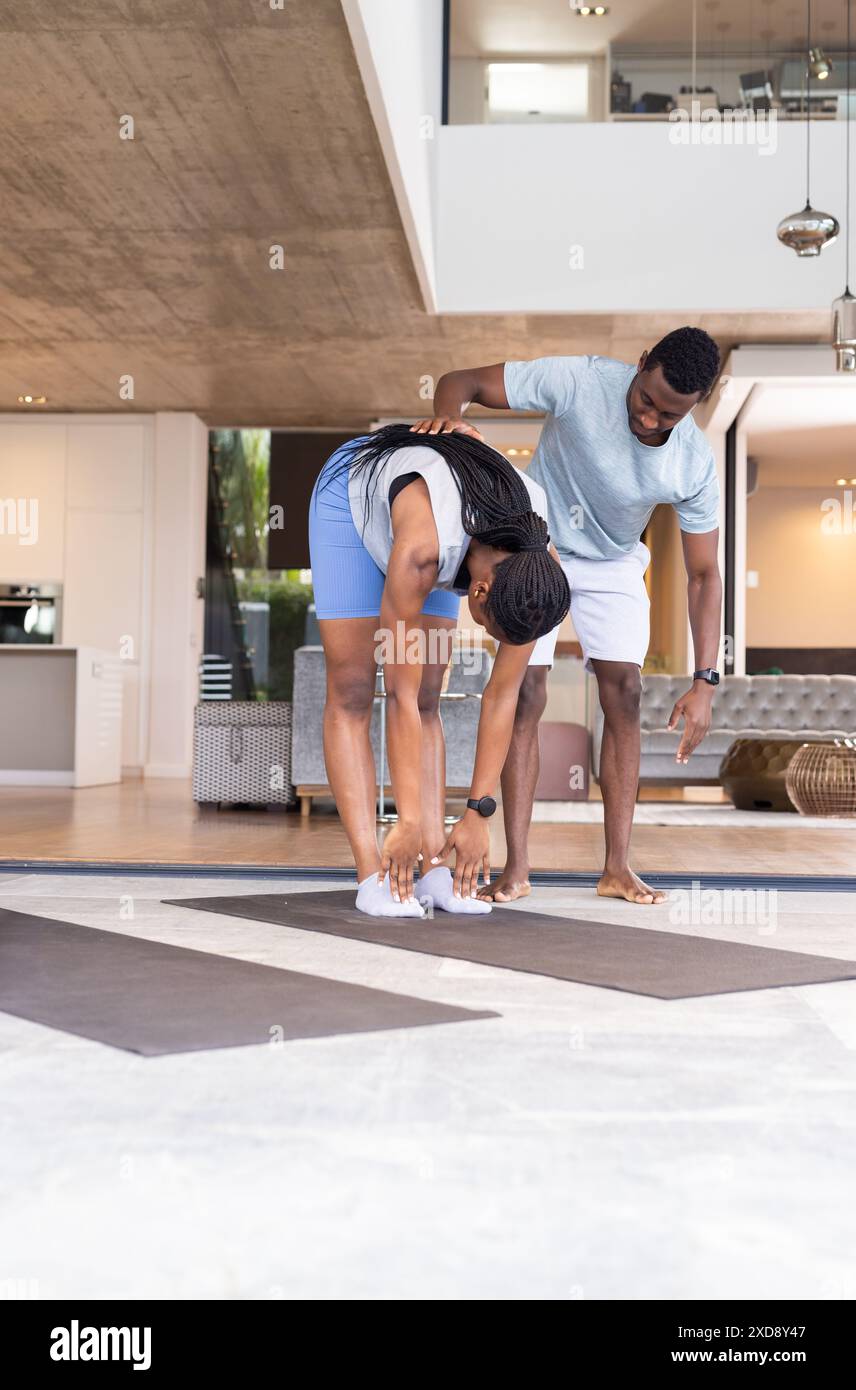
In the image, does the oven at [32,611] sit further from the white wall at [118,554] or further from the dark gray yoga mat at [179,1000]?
the dark gray yoga mat at [179,1000]

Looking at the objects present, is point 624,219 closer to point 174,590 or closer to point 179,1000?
point 174,590

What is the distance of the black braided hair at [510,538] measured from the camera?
2.14 m

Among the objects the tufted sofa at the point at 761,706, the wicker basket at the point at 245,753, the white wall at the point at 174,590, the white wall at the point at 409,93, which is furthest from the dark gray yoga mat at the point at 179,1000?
the white wall at the point at 174,590

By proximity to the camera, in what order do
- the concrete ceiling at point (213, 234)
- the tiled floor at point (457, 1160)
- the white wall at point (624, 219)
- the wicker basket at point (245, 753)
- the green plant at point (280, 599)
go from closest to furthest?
the tiled floor at point (457, 1160), the concrete ceiling at point (213, 234), the wicker basket at point (245, 753), the white wall at point (624, 219), the green plant at point (280, 599)

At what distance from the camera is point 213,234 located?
20.3ft

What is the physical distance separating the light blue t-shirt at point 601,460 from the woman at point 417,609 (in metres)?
0.29

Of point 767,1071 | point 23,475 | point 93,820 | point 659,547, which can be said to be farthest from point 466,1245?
point 659,547

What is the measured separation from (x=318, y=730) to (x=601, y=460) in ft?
9.66

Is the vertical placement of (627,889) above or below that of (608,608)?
below

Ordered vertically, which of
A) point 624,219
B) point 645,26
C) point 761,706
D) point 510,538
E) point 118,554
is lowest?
point 761,706

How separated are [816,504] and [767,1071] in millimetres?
11951

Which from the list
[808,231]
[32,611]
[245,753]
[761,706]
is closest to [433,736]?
[245,753]

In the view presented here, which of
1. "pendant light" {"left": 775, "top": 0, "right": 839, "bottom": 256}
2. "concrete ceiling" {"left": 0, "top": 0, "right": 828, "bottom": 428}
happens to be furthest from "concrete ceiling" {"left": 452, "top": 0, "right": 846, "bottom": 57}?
"pendant light" {"left": 775, "top": 0, "right": 839, "bottom": 256}

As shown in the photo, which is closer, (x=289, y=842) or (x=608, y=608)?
(x=608, y=608)
